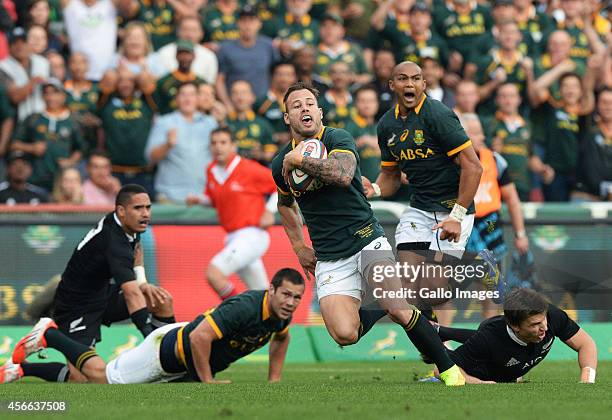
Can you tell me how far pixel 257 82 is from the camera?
16.2m

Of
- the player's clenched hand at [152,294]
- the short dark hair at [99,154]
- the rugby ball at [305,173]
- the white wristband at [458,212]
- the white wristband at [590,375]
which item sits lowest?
the white wristband at [590,375]

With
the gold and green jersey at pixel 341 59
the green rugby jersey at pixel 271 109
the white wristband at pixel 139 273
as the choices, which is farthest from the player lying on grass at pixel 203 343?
the gold and green jersey at pixel 341 59

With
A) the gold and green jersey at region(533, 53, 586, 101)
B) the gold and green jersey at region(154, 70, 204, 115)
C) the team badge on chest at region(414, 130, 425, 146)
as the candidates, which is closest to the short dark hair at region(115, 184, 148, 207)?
the team badge on chest at region(414, 130, 425, 146)

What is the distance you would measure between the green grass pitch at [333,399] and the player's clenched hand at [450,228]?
116 cm

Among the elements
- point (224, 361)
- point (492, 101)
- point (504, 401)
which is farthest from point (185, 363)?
point (492, 101)

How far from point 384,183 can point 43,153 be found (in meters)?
6.45

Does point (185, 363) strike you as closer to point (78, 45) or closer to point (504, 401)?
point (504, 401)

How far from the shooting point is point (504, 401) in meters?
7.40

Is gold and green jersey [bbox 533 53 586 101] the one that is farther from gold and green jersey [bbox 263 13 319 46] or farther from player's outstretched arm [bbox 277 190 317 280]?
player's outstretched arm [bbox 277 190 317 280]

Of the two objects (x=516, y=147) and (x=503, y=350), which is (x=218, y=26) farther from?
(x=503, y=350)

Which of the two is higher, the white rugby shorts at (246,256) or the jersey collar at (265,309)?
the jersey collar at (265,309)

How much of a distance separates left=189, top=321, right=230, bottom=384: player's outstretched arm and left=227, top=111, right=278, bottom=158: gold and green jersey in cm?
542

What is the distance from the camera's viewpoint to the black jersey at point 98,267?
1033 centimetres

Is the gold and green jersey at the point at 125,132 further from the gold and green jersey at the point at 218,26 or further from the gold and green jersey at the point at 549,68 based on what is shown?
the gold and green jersey at the point at 549,68
